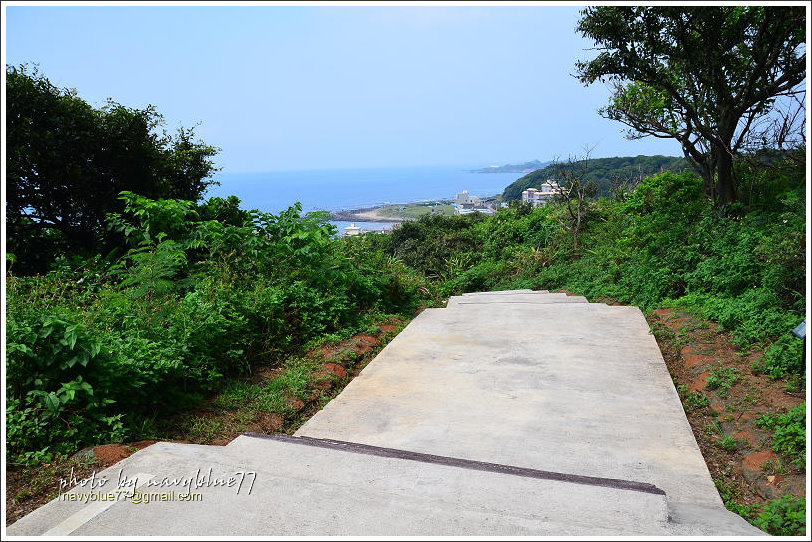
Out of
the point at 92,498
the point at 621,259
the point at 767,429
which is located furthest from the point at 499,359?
the point at 621,259

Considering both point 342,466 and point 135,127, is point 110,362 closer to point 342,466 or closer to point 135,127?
point 342,466

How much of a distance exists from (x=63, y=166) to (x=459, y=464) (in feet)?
26.9

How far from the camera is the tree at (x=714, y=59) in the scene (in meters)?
7.53

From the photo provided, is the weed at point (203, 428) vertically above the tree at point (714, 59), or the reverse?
the tree at point (714, 59)

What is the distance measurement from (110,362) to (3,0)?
1.89 m

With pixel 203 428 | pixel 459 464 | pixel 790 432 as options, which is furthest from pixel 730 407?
pixel 203 428

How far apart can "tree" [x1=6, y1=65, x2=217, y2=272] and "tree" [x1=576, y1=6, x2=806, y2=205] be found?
7180 mm

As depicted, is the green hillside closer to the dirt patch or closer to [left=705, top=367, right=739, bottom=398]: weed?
the dirt patch

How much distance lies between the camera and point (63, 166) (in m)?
8.47

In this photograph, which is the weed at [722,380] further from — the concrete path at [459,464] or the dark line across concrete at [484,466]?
the dark line across concrete at [484,466]

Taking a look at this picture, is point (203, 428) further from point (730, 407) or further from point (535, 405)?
point (730, 407)

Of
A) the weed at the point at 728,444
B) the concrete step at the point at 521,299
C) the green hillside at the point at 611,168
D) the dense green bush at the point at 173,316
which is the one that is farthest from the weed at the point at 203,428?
the green hillside at the point at 611,168

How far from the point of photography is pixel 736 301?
5.30 meters

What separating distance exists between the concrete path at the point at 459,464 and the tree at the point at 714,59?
4.64 metres
